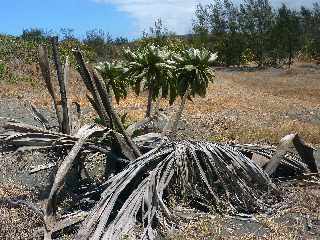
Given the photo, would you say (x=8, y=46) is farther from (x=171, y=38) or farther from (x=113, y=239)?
(x=113, y=239)

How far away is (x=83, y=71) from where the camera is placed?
18.1 feet

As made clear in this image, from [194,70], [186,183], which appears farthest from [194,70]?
[186,183]

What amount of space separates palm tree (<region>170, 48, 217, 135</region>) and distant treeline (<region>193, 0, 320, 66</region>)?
105ft

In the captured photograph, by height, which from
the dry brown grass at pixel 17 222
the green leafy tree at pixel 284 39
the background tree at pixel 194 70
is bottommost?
the green leafy tree at pixel 284 39

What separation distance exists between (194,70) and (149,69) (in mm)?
590

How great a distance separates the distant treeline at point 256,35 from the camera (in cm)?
4041

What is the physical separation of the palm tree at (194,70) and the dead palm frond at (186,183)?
1.02 metres

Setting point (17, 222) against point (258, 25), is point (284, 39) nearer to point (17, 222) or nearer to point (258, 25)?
point (258, 25)

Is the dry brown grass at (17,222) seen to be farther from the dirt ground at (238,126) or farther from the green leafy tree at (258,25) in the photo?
the green leafy tree at (258,25)

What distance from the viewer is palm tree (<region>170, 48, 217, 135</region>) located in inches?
275

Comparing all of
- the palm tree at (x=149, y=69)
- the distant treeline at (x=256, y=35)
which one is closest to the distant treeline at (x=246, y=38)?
the distant treeline at (x=256, y=35)

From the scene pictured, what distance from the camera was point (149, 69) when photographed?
290 inches

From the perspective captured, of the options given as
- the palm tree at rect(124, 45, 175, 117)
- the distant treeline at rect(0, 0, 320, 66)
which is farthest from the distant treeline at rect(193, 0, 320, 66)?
the palm tree at rect(124, 45, 175, 117)

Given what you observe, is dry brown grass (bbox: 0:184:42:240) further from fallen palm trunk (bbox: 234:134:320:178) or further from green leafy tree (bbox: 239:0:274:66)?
green leafy tree (bbox: 239:0:274:66)
